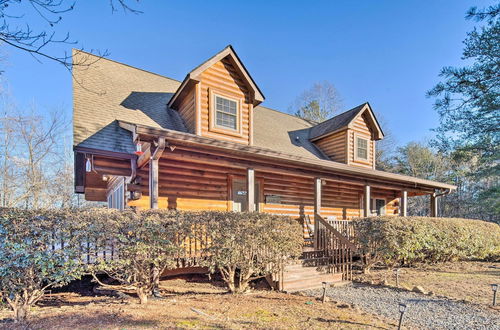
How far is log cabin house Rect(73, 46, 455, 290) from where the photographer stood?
680cm

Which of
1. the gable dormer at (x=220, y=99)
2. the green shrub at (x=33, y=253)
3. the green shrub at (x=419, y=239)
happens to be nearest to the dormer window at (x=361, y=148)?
the green shrub at (x=419, y=239)

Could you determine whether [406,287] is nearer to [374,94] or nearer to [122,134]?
[122,134]

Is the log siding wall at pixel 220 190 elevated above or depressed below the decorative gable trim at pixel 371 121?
below

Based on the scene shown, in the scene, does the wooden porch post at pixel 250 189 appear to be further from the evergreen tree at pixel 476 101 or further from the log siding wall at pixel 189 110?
the evergreen tree at pixel 476 101

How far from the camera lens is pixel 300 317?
408 centimetres

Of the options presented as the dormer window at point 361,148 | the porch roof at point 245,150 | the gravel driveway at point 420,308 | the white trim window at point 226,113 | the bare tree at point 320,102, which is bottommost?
the gravel driveway at point 420,308

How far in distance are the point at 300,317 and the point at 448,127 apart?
14.9 meters

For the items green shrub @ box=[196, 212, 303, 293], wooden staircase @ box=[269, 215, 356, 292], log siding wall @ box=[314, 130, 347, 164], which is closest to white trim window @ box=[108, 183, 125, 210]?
green shrub @ box=[196, 212, 303, 293]

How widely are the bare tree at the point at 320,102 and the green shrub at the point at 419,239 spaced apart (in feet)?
58.6

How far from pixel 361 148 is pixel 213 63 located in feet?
27.6

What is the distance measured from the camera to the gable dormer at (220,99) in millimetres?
8695

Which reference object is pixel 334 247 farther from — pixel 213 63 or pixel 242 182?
pixel 213 63

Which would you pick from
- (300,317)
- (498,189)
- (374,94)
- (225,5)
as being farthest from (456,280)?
(374,94)

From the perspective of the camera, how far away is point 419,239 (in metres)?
7.58
